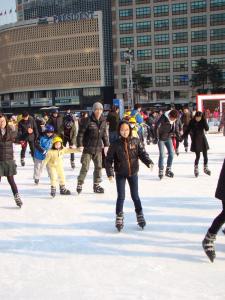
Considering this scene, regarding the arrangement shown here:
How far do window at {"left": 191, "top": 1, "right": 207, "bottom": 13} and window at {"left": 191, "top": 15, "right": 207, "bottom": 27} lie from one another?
3.65ft

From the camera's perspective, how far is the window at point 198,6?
72188mm

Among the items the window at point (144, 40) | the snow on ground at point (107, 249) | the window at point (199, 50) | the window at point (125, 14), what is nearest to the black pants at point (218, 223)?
the snow on ground at point (107, 249)

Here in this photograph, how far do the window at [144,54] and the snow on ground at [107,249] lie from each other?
228 feet

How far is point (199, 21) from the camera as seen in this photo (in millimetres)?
72562

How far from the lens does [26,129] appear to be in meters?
11.3

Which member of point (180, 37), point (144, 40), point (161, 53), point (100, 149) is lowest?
point (100, 149)

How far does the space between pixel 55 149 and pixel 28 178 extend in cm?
291

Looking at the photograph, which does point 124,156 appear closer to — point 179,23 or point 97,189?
point 97,189

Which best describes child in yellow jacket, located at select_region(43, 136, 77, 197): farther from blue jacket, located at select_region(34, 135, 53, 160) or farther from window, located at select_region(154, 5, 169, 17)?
window, located at select_region(154, 5, 169, 17)

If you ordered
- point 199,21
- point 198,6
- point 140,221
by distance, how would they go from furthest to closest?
point 199,21 → point 198,6 → point 140,221

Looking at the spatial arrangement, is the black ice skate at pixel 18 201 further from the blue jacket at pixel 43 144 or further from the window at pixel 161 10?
the window at pixel 161 10

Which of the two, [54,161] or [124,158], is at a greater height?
[124,158]

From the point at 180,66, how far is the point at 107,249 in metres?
72.1

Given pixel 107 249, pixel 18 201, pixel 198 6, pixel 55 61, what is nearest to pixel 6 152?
pixel 18 201
